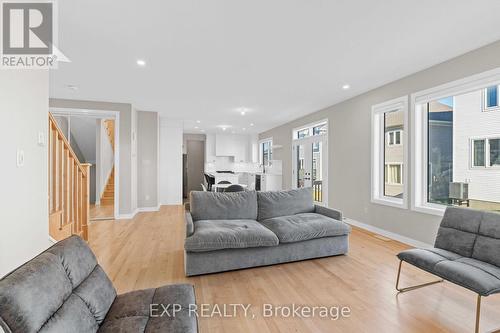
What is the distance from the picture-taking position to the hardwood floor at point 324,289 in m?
1.93

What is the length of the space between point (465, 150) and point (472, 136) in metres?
0.20

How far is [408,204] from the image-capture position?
12.8 feet

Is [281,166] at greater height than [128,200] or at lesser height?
greater

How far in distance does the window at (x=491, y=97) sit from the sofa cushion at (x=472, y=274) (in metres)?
2.11

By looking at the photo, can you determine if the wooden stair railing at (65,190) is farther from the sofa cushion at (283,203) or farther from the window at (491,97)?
the window at (491,97)

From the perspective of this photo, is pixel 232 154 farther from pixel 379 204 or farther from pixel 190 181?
pixel 379 204

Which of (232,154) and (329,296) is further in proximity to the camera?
(232,154)

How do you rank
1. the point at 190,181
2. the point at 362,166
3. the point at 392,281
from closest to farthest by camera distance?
the point at 392,281, the point at 362,166, the point at 190,181

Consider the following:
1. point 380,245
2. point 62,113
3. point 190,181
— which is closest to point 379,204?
point 380,245

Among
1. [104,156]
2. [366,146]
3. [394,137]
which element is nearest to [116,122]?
[104,156]

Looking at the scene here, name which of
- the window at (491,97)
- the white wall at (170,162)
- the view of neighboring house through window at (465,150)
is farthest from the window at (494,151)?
the white wall at (170,162)

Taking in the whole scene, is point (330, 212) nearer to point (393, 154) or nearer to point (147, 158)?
point (393, 154)

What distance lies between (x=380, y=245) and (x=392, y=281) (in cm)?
127

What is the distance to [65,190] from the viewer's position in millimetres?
3357
